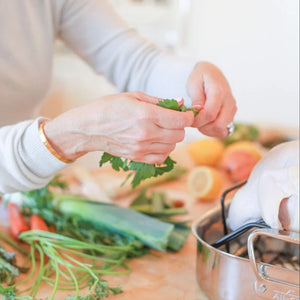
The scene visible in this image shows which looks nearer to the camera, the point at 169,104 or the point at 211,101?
the point at 169,104

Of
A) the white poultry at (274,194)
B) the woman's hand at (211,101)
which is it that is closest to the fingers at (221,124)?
the woman's hand at (211,101)

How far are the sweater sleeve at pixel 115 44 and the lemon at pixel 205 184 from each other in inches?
12.3

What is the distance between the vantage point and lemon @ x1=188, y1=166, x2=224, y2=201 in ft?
3.82

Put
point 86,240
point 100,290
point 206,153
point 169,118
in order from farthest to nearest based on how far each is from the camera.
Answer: point 206,153 < point 86,240 < point 100,290 < point 169,118

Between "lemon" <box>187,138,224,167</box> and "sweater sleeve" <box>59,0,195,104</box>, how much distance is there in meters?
0.41

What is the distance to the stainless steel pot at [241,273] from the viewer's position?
23.8 inches

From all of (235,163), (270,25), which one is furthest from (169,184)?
(270,25)

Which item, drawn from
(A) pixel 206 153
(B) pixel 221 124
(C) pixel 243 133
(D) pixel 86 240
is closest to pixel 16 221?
(D) pixel 86 240

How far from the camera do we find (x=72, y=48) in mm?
1121

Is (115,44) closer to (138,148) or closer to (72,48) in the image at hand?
(72,48)

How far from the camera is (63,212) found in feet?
3.35

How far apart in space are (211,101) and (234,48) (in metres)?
1.30

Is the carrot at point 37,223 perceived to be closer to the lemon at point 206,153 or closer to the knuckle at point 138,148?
the knuckle at point 138,148

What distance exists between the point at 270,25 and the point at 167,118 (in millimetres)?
983
